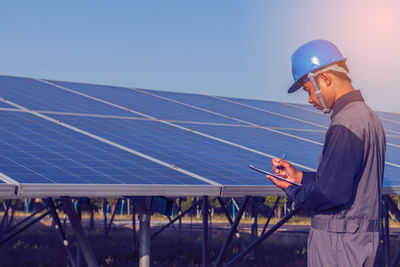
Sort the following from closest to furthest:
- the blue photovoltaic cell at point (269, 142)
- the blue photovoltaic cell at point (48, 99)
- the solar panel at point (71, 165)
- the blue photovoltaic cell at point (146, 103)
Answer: the solar panel at point (71, 165) < the blue photovoltaic cell at point (269, 142) < the blue photovoltaic cell at point (48, 99) < the blue photovoltaic cell at point (146, 103)

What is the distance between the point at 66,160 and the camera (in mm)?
7984

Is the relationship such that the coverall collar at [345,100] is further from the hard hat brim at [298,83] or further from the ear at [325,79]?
the hard hat brim at [298,83]

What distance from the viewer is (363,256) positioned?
4309 millimetres

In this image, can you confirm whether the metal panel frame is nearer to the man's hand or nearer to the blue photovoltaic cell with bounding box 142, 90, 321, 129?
the man's hand

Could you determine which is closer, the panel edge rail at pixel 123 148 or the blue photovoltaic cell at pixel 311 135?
the panel edge rail at pixel 123 148

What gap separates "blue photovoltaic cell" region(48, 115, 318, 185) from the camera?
883 centimetres

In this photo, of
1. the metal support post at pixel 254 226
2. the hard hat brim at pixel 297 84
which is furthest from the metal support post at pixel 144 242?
the metal support post at pixel 254 226

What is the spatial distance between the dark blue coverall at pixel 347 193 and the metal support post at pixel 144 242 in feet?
11.2

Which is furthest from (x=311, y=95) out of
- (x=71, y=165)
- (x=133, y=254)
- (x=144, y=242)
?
(x=133, y=254)

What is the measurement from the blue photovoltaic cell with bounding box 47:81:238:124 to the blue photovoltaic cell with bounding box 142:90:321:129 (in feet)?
3.56

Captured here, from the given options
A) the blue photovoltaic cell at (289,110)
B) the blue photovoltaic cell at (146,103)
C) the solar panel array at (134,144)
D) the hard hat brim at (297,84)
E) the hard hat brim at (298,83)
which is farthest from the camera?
the blue photovoltaic cell at (289,110)

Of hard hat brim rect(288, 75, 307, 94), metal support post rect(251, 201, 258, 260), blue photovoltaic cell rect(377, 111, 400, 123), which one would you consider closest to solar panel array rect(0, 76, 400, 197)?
hard hat brim rect(288, 75, 307, 94)

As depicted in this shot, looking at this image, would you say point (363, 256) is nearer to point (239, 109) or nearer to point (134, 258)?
point (239, 109)

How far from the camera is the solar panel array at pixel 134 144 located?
7.25 m
